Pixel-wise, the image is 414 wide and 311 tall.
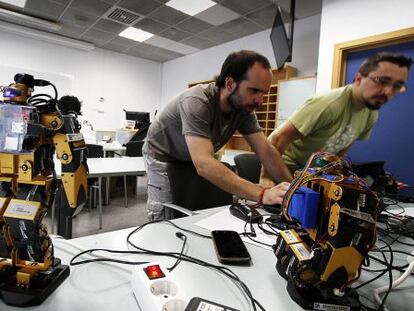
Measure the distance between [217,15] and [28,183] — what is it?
434 cm

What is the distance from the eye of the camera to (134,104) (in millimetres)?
7246

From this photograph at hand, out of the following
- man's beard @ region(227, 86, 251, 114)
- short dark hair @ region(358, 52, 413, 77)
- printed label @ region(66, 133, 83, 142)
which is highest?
short dark hair @ region(358, 52, 413, 77)

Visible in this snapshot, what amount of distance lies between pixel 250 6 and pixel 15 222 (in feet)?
13.5

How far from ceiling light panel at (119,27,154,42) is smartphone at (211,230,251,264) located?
202 inches

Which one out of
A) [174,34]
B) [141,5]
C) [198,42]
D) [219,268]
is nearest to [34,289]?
[219,268]

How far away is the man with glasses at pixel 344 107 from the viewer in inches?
56.6

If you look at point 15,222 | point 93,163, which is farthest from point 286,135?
point 93,163

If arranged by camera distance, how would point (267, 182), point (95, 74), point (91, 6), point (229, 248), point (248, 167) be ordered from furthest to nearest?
point (95, 74) → point (91, 6) → point (248, 167) → point (267, 182) → point (229, 248)

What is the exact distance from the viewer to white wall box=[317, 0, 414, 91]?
8.27 ft

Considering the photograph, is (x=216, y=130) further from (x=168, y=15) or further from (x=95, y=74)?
(x=95, y=74)

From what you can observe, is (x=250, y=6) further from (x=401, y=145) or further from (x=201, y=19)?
(x=401, y=145)

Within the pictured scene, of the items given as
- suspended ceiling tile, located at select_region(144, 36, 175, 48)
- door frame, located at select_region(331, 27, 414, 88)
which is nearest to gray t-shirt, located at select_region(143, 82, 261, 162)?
door frame, located at select_region(331, 27, 414, 88)

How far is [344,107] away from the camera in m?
1.51

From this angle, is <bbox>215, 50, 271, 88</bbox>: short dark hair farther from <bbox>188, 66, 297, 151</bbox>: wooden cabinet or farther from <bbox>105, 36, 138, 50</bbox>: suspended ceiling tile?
<bbox>105, 36, 138, 50</bbox>: suspended ceiling tile
